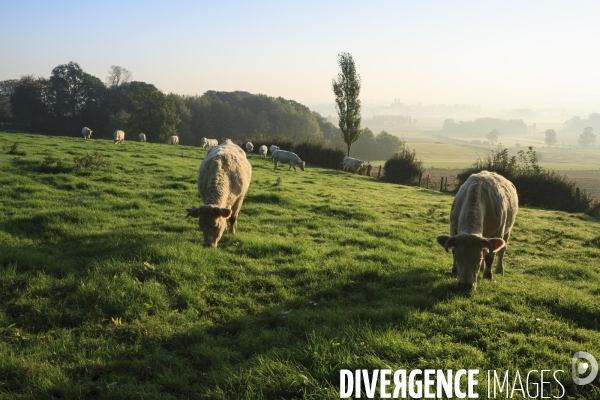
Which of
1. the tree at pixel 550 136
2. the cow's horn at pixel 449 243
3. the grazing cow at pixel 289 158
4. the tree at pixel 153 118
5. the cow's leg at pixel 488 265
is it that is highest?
the tree at pixel 550 136

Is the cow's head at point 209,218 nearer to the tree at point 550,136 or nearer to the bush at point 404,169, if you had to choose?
the bush at point 404,169

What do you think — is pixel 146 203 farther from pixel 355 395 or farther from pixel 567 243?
pixel 567 243

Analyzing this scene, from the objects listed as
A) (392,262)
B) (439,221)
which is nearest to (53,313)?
(392,262)

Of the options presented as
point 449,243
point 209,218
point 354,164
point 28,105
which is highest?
point 28,105

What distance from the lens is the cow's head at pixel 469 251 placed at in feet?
21.6

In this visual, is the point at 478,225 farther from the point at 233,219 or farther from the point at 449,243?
the point at 233,219

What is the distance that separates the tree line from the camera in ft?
207

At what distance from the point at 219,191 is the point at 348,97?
131ft

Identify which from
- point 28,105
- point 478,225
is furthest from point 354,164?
point 28,105

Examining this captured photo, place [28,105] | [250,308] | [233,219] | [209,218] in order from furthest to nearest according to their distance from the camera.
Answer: [28,105] < [233,219] < [209,218] < [250,308]

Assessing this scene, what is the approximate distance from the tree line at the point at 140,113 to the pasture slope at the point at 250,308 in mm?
39812

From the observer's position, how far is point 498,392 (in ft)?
13.1

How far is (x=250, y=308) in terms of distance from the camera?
19.7 ft

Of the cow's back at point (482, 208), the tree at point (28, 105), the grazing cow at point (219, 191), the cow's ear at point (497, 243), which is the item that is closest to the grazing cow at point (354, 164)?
the grazing cow at point (219, 191)
